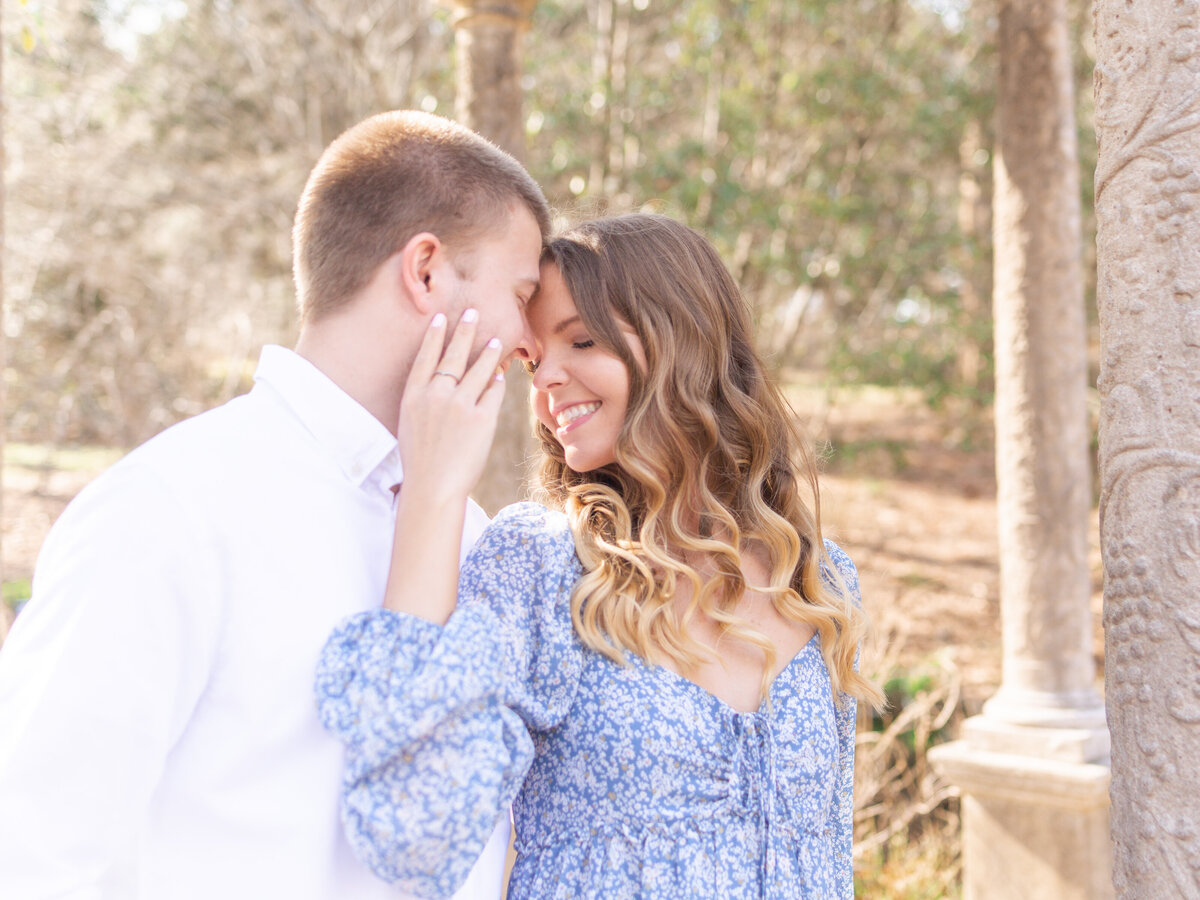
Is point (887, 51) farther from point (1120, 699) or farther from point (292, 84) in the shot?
point (1120, 699)

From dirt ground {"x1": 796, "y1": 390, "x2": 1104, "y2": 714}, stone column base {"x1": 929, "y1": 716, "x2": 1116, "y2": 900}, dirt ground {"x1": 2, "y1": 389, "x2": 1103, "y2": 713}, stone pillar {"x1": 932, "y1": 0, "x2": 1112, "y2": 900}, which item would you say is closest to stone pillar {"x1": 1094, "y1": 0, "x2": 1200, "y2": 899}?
stone column base {"x1": 929, "y1": 716, "x2": 1116, "y2": 900}

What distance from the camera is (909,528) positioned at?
10.0 metres

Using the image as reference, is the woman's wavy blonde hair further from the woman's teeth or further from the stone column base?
the stone column base

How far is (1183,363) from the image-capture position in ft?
4.99

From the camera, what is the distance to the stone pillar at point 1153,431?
1.52 m

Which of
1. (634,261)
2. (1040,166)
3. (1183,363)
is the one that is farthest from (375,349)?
(1040,166)

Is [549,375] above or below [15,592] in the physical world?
above

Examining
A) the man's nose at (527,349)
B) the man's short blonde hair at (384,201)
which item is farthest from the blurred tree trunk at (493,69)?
the man's short blonde hair at (384,201)

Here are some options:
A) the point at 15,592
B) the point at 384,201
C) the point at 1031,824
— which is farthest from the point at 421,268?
the point at 15,592

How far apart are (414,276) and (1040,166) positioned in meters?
3.26

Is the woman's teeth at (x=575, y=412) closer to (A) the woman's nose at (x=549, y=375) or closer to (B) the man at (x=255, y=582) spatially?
(A) the woman's nose at (x=549, y=375)

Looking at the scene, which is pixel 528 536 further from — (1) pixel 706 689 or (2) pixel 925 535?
(2) pixel 925 535

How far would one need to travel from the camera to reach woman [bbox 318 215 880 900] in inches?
53.7

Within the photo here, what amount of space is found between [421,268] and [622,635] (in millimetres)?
720
